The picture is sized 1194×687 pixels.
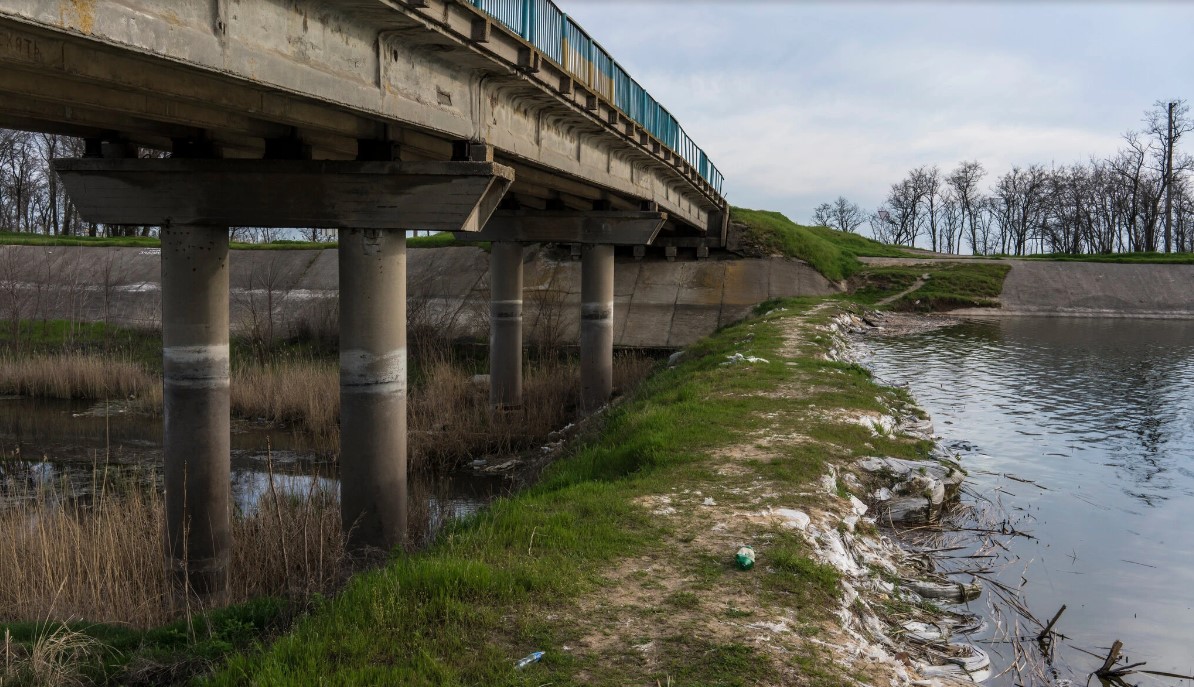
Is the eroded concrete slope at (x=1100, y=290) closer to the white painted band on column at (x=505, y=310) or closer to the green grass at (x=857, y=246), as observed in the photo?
the green grass at (x=857, y=246)

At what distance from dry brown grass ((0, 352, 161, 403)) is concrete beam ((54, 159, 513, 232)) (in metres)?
13.3

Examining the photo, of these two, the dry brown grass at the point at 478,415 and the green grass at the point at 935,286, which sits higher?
the green grass at the point at 935,286

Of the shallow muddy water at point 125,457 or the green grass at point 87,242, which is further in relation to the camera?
the green grass at point 87,242

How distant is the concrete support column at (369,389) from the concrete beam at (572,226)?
10.1 metres

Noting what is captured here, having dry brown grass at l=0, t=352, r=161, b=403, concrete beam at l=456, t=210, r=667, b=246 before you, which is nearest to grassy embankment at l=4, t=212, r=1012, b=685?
concrete beam at l=456, t=210, r=667, b=246

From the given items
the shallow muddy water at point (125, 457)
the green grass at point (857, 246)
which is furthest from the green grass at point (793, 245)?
the shallow muddy water at point (125, 457)

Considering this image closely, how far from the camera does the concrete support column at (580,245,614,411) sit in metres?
21.2

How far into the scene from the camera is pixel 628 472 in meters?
9.03

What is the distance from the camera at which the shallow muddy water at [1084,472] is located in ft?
23.1

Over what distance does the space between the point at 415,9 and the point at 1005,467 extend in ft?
29.9

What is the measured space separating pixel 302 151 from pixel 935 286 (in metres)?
34.8

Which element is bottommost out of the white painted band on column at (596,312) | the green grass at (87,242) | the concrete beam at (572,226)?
the white painted band on column at (596,312)

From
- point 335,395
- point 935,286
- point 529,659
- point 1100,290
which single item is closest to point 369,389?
point 529,659

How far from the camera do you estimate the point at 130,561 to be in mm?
8641
